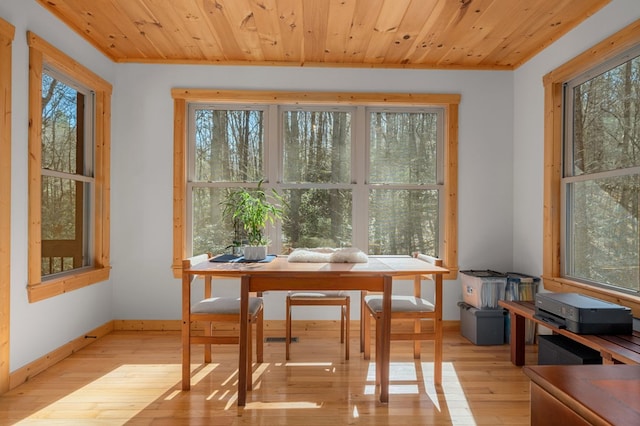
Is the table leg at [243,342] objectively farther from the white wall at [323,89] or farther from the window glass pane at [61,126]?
the window glass pane at [61,126]

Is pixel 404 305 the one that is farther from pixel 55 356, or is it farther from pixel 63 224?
pixel 63 224

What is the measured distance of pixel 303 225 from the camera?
3.98 m

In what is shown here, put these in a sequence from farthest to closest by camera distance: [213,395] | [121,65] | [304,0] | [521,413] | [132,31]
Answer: [121,65], [132,31], [304,0], [213,395], [521,413]

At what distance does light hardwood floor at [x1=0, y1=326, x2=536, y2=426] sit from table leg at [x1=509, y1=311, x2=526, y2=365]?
8cm

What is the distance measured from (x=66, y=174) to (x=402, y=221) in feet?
9.68

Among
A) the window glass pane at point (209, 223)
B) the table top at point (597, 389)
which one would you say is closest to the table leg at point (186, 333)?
the window glass pane at point (209, 223)

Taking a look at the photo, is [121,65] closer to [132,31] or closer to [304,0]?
[132,31]

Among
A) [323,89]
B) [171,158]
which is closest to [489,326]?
[323,89]

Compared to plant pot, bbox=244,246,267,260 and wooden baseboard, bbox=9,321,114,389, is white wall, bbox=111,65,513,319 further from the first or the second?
plant pot, bbox=244,246,267,260

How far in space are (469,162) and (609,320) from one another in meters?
1.96

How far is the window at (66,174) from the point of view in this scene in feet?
9.12

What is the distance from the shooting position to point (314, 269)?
8.32 feet

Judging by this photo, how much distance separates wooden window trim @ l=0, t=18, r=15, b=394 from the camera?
8.12 feet

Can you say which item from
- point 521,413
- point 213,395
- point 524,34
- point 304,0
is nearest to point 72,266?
point 213,395
